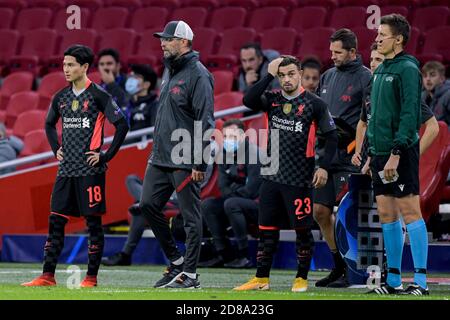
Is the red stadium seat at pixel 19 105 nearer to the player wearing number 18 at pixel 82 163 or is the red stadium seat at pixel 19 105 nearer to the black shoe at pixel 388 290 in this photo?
the player wearing number 18 at pixel 82 163

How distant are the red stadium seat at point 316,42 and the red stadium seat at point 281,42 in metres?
0.14

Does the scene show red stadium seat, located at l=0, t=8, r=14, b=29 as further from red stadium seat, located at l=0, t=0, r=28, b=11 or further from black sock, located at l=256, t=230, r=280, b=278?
black sock, located at l=256, t=230, r=280, b=278

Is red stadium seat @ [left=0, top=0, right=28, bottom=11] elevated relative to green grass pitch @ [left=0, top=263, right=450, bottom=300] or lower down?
elevated

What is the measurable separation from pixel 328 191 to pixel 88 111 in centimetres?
202

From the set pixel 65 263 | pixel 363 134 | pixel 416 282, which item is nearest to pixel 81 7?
pixel 65 263

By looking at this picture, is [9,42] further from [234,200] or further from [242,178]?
[234,200]

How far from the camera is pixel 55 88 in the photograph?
16266 mm

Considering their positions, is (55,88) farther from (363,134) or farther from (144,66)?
(363,134)

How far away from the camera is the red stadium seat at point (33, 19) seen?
62.6ft

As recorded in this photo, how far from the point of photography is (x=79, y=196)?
8938mm

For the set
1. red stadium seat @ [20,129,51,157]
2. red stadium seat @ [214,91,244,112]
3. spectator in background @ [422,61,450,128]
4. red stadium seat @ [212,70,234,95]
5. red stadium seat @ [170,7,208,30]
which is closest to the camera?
spectator in background @ [422,61,450,128]

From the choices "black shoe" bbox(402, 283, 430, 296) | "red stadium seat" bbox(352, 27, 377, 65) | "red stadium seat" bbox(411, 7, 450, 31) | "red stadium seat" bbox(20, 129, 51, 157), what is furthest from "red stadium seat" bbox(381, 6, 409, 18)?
"black shoe" bbox(402, 283, 430, 296)

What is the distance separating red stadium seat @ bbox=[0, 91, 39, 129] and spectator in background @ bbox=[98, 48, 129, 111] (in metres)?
2.02

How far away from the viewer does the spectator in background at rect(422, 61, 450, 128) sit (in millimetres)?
12219
